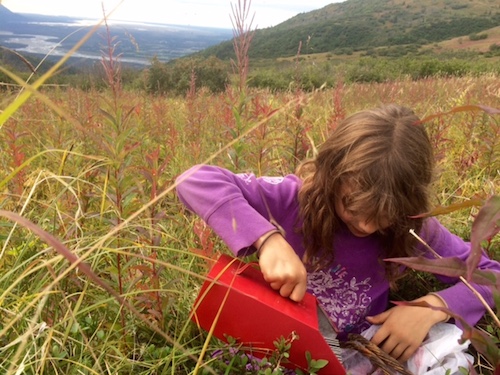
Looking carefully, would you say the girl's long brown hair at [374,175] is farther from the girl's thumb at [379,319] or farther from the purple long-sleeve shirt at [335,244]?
the girl's thumb at [379,319]

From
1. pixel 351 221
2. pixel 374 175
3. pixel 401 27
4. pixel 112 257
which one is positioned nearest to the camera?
pixel 374 175

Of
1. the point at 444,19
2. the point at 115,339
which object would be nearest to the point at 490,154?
the point at 115,339

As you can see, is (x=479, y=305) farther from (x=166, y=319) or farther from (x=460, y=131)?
(x=460, y=131)

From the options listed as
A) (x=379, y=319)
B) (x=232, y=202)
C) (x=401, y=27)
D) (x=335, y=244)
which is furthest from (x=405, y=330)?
(x=401, y=27)

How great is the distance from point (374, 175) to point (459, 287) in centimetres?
69

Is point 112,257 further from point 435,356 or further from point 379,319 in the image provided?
point 435,356

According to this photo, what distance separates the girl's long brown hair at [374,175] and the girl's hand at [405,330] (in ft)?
0.77

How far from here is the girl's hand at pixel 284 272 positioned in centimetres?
128

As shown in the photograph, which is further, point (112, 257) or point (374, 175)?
point (112, 257)

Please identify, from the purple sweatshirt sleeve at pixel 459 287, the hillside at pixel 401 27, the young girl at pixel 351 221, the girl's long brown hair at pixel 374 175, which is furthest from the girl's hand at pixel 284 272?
the hillside at pixel 401 27

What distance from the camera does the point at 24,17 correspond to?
136 centimetres

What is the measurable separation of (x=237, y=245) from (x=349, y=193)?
411mm

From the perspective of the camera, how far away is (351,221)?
163cm

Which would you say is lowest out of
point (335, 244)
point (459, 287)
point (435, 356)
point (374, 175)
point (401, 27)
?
point (435, 356)
